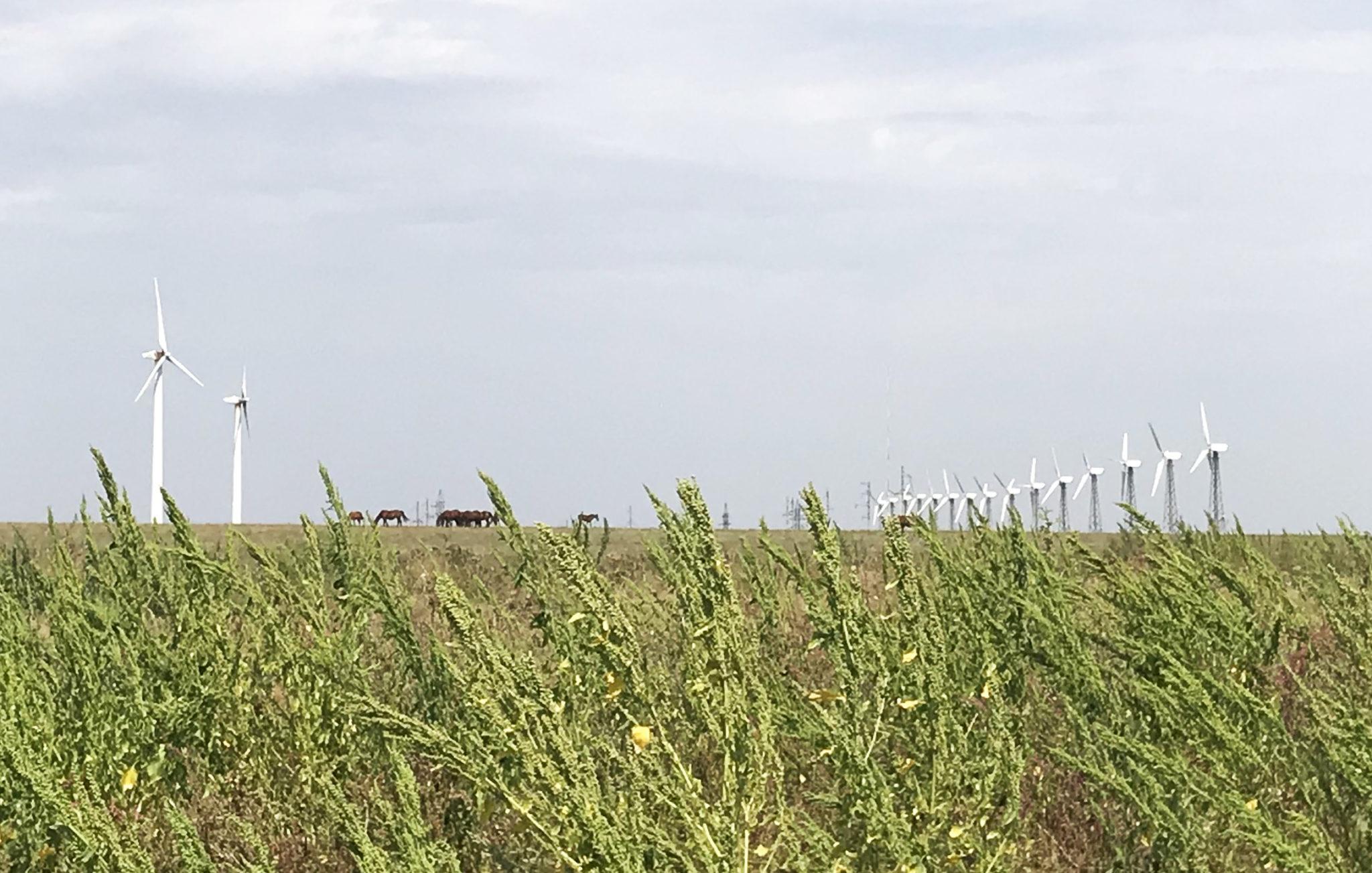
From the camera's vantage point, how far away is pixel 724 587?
5.21m

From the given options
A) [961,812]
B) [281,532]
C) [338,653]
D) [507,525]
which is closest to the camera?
[961,812]

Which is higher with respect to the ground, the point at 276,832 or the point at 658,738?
the point at 658,738

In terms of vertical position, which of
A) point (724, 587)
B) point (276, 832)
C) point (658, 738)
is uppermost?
point (724, 587)

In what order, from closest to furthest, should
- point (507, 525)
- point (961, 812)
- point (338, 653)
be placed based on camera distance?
point (961, 812) → point (338, 653) → point (507, 525)

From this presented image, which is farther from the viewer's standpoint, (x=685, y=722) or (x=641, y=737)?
(x=685, y=722)

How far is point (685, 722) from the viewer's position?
6.20 metres

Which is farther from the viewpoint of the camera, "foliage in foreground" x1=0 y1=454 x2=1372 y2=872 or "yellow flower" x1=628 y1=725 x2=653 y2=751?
"foliage in foreground" x1=0 y1=454 x2=1372 y2=872

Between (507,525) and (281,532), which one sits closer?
(507,525)

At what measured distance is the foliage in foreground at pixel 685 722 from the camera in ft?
16.8

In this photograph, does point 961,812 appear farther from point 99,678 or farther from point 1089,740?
point 99,678

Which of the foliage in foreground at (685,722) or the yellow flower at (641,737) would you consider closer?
the yellow flower at (641,737)

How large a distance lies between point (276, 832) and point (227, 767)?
0.40 metres

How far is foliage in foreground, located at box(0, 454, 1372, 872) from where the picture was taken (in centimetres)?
512

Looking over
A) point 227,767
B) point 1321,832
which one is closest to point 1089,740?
point 1321,832
